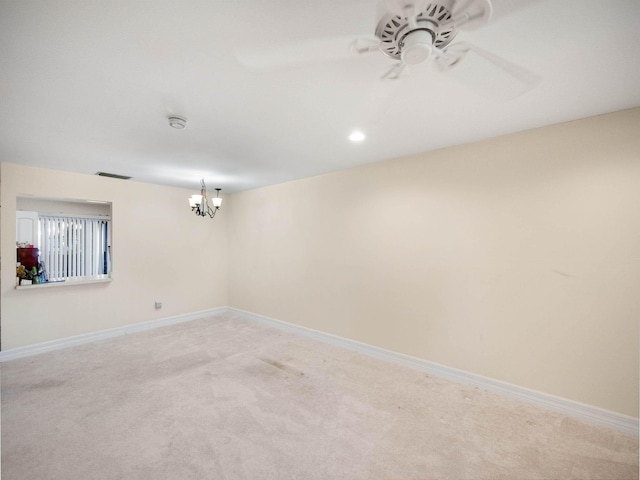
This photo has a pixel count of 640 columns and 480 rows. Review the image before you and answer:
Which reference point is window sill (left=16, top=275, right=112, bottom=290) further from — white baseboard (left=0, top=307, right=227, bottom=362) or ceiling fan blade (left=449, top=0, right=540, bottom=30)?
ceiling fan blade (left=449, top=0, right=540, bottom=30)

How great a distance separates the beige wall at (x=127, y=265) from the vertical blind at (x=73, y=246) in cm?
41

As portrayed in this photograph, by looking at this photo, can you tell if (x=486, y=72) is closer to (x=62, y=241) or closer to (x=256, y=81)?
(x=256, y=81)

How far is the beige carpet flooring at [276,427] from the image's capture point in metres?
1.74

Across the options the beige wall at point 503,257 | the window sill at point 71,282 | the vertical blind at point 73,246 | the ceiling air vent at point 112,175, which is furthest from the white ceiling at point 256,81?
the window sill at point 71,282

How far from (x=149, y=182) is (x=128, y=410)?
3359 millimetres

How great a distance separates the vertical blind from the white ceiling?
1.35 m

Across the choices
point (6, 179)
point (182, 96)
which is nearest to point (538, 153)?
point (182, 96)

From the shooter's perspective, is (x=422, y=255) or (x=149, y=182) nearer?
(x=422, y=255)

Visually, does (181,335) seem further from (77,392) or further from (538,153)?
(538,153)

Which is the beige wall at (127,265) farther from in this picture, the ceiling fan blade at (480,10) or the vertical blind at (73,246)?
the ceiling fan blade at (480,10)

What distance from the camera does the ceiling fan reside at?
1151 mm

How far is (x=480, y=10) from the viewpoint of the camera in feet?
3.75

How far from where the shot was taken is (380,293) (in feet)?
11.2

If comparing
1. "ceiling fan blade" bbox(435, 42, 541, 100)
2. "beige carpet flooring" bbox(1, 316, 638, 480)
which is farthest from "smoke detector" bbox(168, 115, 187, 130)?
"beige carpet flooring" bbox(1, 316, 638, 480)
